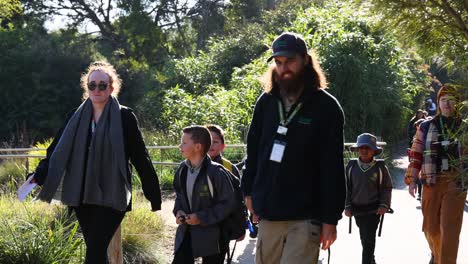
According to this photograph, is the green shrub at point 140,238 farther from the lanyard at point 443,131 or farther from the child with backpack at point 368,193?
the lanyard at point 443,131

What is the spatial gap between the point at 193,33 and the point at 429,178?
4092 centimetres

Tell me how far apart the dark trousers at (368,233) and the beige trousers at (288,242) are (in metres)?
2.79

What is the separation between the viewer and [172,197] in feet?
41.8

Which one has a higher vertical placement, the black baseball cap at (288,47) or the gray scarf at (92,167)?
the black baseball cap at (288,47)

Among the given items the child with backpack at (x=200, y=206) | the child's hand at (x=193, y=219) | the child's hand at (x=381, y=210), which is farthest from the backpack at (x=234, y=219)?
the child's hand at (x=381, y=210)

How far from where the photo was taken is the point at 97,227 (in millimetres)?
5293

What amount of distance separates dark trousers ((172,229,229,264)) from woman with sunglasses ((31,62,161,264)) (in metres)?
0.39

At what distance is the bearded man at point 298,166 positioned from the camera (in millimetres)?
4270

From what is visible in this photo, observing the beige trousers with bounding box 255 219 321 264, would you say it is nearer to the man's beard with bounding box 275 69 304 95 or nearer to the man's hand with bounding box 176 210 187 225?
the man's beard with bounding box 275 69 304 95

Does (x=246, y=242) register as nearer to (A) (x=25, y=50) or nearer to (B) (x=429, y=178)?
(B) (x=429, y=178)

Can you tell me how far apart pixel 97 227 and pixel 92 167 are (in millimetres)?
450

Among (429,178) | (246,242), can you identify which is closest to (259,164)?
(429,178)

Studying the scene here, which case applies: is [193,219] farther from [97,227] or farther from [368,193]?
[368,193]

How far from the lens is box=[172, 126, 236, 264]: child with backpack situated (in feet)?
18.2
